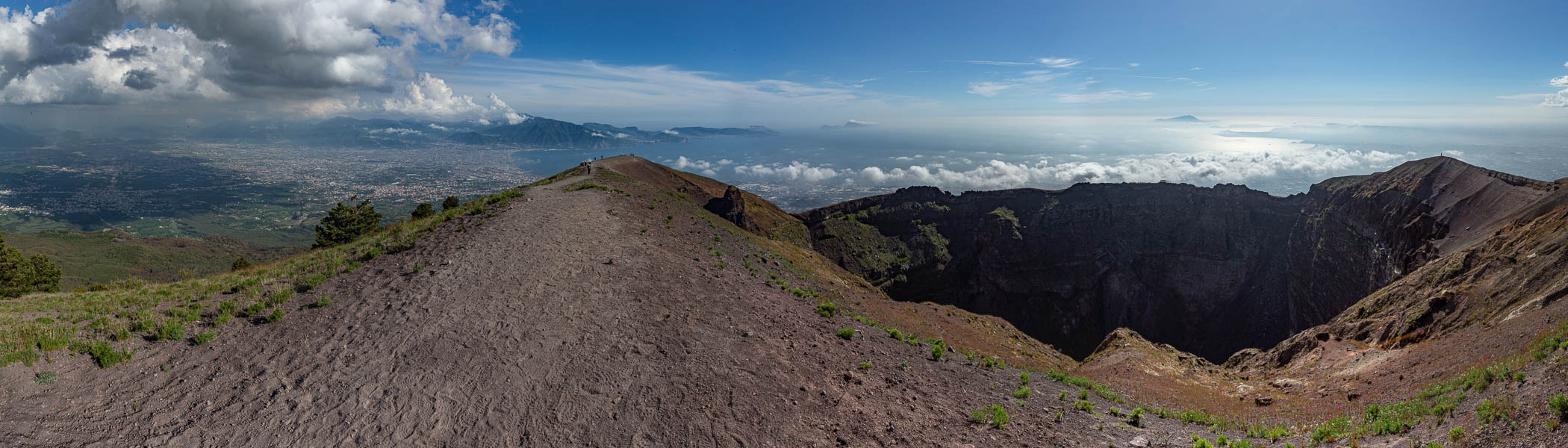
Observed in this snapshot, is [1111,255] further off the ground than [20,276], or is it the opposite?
[20,276]

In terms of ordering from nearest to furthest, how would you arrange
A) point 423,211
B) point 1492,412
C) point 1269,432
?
point 1492,412
point 1269,432
point 423,211

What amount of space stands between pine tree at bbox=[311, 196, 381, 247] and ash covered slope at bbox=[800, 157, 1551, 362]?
1670 inches

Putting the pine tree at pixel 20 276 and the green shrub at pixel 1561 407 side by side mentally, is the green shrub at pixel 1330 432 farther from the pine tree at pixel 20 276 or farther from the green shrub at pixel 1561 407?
the pine tree at pixel 20 276

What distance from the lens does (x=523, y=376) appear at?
961 cm

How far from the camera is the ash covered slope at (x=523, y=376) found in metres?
7.96

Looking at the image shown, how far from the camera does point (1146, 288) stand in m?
66.8

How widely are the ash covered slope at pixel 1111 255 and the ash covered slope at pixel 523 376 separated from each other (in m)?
48.7

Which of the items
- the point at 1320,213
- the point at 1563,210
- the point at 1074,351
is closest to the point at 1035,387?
the point at 1563,210

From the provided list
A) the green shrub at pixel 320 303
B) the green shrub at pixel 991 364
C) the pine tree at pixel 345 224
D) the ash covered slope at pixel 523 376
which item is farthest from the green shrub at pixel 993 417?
the pine tree at pixel 345 224

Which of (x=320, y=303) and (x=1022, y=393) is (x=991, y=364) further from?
(x=320, y=303)

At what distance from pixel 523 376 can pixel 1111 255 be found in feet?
248

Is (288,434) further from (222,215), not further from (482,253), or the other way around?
(222,215)

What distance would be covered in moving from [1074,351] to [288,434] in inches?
2708

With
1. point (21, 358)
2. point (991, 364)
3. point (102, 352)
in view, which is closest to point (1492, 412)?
point (991, 364)
